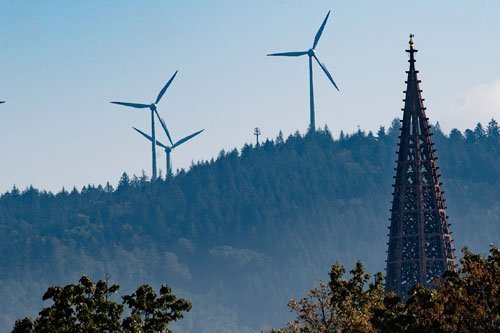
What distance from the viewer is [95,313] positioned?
12581 cm

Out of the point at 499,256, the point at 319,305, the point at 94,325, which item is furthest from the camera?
the point at 319,305

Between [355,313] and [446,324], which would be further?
[355,313]

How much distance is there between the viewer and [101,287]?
414ft

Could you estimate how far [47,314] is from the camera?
4970 inches

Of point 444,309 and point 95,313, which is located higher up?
point 95,313

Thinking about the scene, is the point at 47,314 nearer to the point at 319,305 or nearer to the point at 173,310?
the point at 173,310

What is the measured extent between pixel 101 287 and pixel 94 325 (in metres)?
3.41

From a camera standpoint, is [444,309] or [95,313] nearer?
[444,309]

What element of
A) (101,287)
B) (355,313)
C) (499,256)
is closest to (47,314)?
(101,287)

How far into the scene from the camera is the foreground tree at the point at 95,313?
124 m

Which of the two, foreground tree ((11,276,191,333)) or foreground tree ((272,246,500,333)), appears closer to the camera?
foreground tree ((272,246,500,333))

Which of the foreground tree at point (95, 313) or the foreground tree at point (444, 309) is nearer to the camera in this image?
the foreground tree at point (444, 309)

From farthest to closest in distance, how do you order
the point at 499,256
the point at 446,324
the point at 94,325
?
the point at 499,256 < the point at 94,325 < the point at 446,324

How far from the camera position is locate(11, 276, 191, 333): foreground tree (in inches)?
4862
